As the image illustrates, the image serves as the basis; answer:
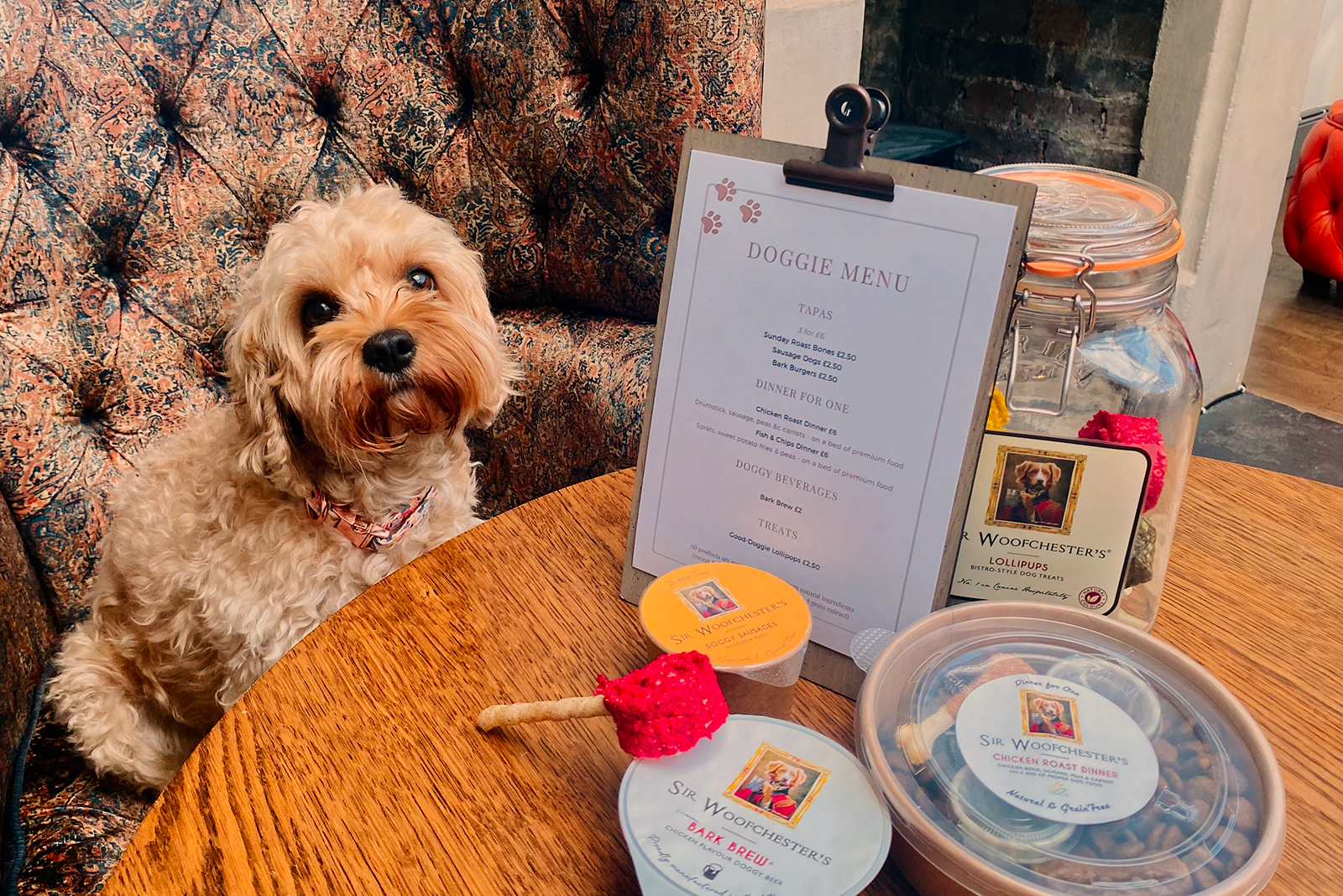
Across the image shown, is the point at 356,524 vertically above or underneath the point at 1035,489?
underneath

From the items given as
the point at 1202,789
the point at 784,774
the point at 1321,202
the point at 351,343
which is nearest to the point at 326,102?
the point at 351,343

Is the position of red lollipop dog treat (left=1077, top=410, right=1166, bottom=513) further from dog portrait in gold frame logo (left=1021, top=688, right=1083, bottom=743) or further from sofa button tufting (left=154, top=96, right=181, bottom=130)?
sofa button tufting (left=154, top=96, right=181, bottom=130)

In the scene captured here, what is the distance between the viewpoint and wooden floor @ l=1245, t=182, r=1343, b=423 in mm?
2791

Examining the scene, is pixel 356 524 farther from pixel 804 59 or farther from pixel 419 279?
pixel 804 59

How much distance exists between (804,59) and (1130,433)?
169 cm

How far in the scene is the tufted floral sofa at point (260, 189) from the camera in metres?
1.23

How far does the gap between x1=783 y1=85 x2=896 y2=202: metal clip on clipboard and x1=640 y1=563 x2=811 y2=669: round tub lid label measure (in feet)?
0.89

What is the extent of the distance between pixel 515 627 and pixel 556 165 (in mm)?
948

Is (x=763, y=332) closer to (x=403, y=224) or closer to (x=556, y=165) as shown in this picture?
(x=403, y=224)

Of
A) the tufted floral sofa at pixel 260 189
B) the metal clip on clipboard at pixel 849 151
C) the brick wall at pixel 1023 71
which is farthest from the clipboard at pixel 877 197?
the brick wall at pixel 1023 71

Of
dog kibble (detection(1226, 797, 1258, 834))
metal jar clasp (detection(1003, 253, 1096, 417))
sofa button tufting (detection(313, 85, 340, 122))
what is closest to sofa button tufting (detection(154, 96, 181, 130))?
sofa button tufting (detection(313, 85, 340, 122))

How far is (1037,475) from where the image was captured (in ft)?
2.16

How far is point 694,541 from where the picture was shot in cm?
77

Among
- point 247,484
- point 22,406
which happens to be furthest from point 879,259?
point 22,406
